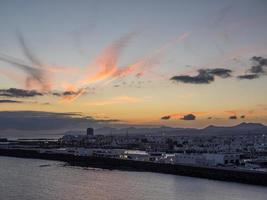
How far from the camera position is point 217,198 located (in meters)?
21.4

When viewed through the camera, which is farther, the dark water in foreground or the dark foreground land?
the dark foreground land

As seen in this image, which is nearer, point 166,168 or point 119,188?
point 119,188

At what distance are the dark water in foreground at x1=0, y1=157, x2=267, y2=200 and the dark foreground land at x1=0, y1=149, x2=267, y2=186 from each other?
1.23 meters

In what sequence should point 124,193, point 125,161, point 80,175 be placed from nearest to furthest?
point 124,193
point 80,175
point 125,161

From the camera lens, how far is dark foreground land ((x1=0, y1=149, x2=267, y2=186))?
89.9 feet

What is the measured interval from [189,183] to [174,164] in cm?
788

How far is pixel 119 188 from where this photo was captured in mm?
24844

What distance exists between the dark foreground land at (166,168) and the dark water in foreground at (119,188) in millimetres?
1234

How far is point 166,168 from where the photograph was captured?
1359 inches

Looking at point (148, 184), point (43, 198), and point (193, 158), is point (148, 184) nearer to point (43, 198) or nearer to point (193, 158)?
point (43, 198)

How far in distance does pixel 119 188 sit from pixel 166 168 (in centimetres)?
1019

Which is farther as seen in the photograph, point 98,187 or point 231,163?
point 231,163

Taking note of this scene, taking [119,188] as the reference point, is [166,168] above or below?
above

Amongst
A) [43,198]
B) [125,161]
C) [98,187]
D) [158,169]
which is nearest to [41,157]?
[125,161]
